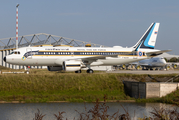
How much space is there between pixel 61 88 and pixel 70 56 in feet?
27.7

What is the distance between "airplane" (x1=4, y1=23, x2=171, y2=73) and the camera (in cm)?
3681

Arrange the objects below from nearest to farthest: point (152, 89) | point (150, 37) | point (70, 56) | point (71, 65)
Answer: point (152, 89) → point (71, 65) → point (70, 56) → point (150, 37)

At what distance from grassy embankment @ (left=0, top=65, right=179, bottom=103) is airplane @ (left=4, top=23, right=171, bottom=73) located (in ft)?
13.0

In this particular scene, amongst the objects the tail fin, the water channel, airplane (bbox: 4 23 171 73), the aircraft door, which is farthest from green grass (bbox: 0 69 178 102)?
the tail fin

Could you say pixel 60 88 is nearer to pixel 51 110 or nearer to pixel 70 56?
pixel 51 110

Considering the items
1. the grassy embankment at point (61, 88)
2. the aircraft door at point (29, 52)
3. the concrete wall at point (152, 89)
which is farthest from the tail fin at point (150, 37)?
the aircraft door at point (29, 52)

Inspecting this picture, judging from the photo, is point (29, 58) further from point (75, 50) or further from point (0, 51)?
point (0, 51)

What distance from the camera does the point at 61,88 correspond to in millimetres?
30969

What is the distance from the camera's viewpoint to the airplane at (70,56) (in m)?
36.8

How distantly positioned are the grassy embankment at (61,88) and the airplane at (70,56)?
13.0 feet

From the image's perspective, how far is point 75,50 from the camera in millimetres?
38812

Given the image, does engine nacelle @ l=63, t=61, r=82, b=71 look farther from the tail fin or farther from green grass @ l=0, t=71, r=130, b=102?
the tail fin

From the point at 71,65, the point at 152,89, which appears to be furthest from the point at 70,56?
the point at 152,89

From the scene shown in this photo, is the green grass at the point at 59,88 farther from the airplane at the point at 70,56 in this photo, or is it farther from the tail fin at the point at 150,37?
the tail fin at the point at 150,37
